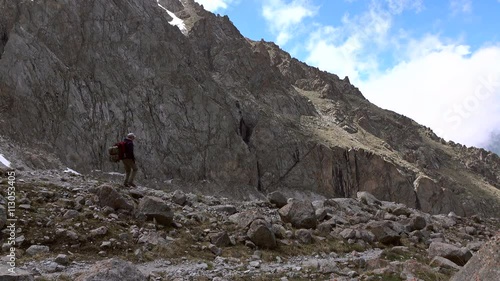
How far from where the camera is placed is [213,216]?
64.7 feet

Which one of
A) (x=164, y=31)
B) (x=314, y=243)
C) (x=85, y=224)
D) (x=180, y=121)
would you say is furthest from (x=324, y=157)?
(x=85, y=224)

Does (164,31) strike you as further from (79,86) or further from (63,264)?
(63,264)

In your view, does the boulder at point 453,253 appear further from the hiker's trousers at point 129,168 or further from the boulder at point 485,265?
the hiker's trousers at point 129,168

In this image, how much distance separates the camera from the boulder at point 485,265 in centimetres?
815

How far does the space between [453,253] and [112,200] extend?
14.8 m

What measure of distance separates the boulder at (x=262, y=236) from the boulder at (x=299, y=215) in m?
4.12

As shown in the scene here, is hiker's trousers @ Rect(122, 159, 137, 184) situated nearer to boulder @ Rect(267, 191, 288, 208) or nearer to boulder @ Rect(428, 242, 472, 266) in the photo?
boulder @ Rect(267, 191, 288, 208)

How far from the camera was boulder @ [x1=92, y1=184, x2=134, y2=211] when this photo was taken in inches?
674

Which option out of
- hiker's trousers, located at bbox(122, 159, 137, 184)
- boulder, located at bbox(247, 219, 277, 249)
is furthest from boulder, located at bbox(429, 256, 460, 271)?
hiker's trousers, located at bbox(122, 159, 137, 184)

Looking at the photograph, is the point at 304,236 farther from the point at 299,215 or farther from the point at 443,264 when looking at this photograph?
the point at 443,264

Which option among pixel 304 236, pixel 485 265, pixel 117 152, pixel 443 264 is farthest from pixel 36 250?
pixel 443 264

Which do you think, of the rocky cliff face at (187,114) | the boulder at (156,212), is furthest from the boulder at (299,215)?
the rocky cliff face at (187,114)

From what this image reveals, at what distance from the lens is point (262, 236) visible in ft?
56.2

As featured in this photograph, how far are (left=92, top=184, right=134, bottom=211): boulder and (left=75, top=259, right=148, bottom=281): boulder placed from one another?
23.6 feet
